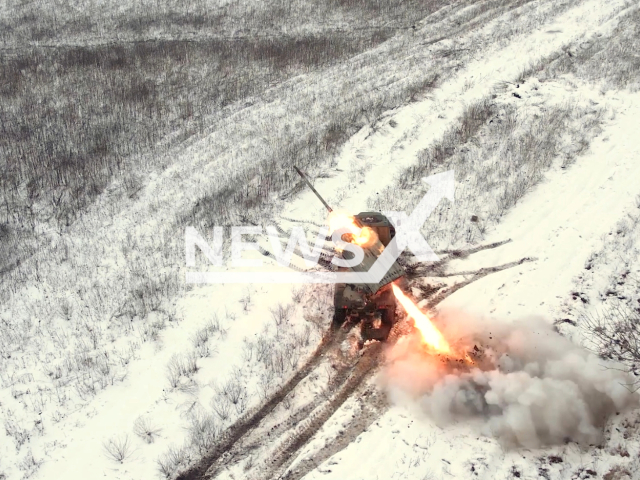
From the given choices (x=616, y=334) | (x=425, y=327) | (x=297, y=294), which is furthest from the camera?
(x=297, y=294)

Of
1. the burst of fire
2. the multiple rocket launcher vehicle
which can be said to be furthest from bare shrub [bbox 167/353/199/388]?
the burst of fire

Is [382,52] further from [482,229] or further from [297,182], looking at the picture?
[482,229]

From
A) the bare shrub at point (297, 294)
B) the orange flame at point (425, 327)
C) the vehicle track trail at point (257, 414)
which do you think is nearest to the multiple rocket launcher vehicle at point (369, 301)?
the orange flame at point (425, 327)

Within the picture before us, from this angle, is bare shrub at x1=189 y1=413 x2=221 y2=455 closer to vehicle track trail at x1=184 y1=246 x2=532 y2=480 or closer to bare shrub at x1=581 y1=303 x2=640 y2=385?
vehicle track trail at x1=184 y1=246 x2=532 y2=480

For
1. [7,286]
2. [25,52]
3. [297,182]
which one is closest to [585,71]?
[297,182]

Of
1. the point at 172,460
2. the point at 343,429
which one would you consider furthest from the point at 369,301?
the point at 172,460

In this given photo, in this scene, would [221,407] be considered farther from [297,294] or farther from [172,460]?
[297,294]

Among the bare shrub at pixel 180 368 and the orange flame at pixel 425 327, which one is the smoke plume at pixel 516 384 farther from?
the bare shrub at pixel 180 368
